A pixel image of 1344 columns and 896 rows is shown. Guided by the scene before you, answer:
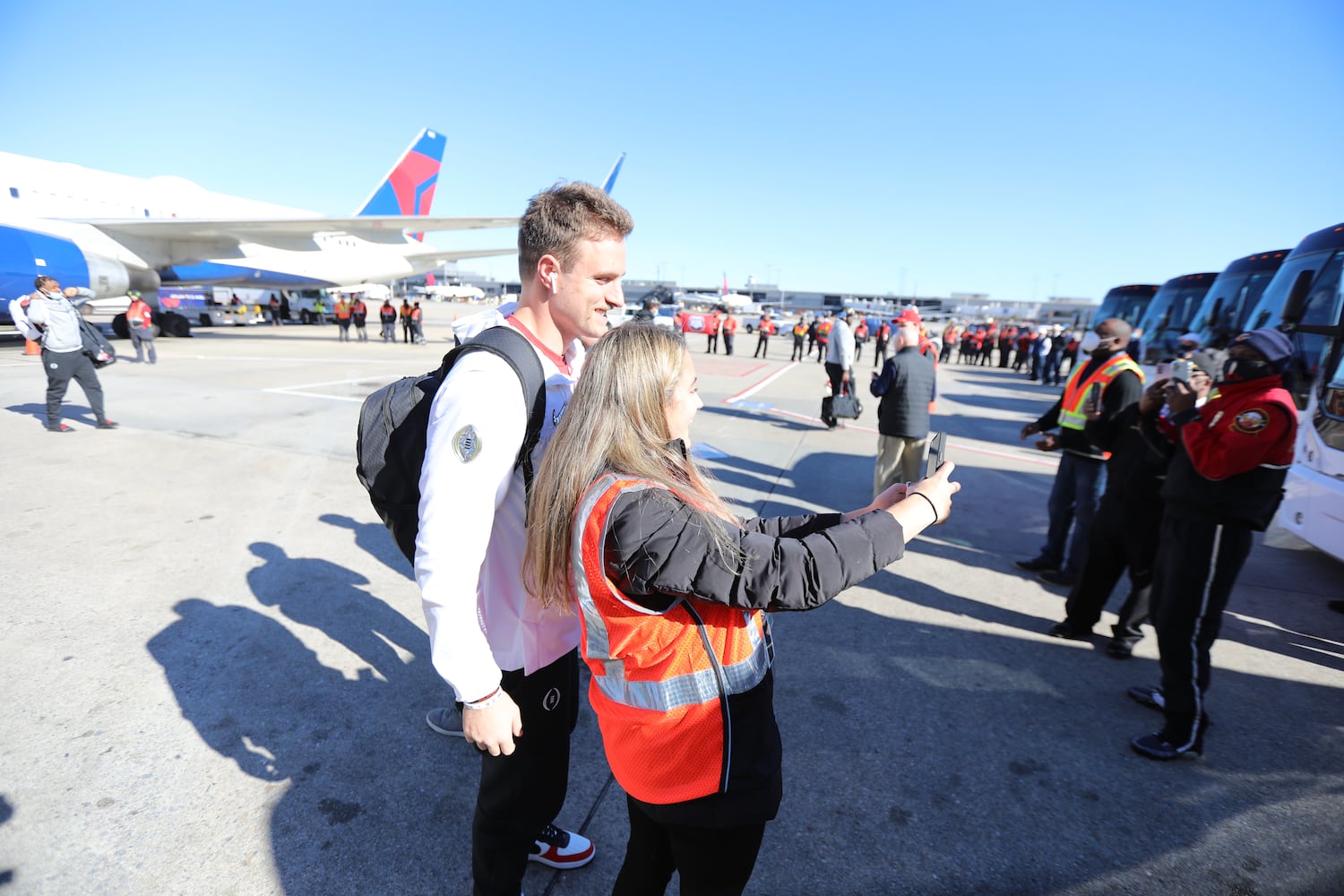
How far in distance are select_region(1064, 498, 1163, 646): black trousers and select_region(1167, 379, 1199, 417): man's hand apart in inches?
30.5

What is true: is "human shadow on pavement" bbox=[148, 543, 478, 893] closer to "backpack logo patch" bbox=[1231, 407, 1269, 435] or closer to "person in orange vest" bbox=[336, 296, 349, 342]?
"backpack logo patch" bbox=[1231, 407, 1269, 435]

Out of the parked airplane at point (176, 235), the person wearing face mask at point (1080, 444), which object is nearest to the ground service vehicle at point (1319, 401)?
the person wearing face mask at point (1080, 444)

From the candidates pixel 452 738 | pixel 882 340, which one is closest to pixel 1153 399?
pixel 452 738

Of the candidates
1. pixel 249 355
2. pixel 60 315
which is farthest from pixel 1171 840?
pixel 249 355

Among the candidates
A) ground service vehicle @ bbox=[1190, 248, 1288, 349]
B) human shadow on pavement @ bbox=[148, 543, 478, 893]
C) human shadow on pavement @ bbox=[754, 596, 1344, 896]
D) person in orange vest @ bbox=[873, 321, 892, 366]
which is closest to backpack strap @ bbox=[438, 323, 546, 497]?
human shadow on pavement @ bbox=[148, 543, 478, 893]

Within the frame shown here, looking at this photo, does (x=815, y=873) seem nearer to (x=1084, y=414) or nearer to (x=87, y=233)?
(x=1084, y=414)

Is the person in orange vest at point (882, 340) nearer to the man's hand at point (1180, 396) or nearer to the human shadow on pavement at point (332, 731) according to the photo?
the man's hand at point (1180, 396)

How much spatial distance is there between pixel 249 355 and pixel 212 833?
1639cm

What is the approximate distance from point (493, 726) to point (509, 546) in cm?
45

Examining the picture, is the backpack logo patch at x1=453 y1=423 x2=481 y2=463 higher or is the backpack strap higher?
the backpack strap

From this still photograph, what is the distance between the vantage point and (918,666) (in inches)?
135

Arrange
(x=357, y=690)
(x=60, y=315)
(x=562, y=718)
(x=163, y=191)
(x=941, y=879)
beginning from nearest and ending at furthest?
(x=562, y=718) → (x=941, y=879) → (x=357, y=690) → (x=60, y=315) → (x=163, y=191)

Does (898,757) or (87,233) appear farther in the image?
(87,233)

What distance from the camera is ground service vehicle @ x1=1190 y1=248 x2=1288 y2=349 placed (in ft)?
34.6
